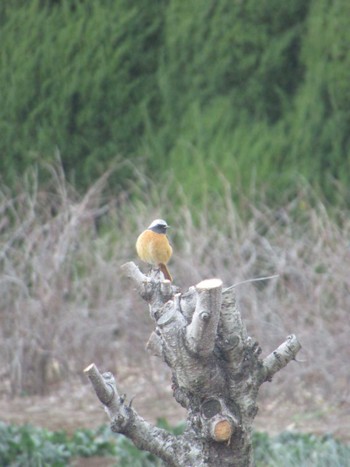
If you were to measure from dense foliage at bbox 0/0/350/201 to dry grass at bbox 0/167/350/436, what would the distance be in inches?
22.4

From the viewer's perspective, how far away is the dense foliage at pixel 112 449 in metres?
5.07

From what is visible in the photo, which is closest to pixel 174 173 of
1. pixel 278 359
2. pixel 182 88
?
pixel 182 88

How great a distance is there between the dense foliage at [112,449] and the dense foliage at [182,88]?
2.68 m

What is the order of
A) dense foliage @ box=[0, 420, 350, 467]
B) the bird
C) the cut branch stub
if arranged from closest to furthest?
the cut branch stub < the bird < dense foliage @ box=[0, 420, 350, 467]

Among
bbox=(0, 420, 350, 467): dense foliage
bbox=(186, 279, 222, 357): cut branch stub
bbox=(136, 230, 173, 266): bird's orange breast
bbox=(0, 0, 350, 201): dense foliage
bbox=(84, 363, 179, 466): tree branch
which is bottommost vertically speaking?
A: bbox=(0, 420, 350, 467): dense foliage

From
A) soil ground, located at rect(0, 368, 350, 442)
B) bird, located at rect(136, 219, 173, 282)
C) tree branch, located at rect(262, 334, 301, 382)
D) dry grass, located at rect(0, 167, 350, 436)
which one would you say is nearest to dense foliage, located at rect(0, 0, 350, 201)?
dry grass, located at rect(0, 167, 350, 436)

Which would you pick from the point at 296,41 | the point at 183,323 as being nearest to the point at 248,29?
the point at 296,41

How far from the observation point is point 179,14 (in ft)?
30.1

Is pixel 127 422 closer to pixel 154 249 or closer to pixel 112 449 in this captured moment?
pixel 154 249

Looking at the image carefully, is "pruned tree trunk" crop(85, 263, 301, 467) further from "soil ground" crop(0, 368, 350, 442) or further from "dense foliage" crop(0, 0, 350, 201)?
"dense foliage" crop(0, 0, 350, 201)

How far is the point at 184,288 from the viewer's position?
6.95 m

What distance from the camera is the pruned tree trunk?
2.69m

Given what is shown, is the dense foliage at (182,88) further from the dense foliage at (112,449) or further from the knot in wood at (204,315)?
the knot in wood at (204,315)

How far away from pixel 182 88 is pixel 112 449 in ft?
14.4
